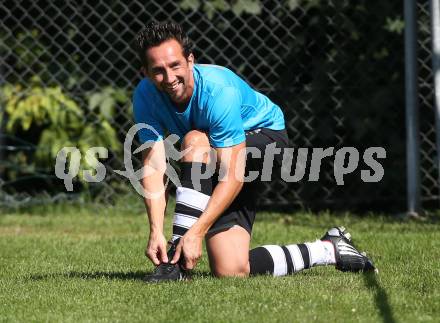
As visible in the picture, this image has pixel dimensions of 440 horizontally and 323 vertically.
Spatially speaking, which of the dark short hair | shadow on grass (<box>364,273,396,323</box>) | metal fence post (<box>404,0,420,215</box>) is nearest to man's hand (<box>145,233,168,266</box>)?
the dark short hair

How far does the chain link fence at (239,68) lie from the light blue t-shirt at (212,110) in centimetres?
236

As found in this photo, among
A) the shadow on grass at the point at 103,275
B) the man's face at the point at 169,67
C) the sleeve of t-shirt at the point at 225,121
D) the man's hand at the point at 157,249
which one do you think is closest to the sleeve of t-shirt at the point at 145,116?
the man's face at the point at 169,67

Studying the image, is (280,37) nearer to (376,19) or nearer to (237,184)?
(376,19)

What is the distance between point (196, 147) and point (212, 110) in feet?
0.54

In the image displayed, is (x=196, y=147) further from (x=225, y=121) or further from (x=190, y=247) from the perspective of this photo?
(x=190, y=247)

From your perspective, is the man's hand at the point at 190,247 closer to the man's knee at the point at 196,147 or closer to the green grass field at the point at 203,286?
the green grass field at the point at 203,286

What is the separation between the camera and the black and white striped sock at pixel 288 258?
4.50 metres

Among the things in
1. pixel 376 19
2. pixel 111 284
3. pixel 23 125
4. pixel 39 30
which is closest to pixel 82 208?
pixel 23 125

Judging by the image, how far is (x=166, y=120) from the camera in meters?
4.46

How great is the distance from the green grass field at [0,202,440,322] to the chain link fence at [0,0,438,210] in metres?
0.96

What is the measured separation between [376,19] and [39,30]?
2309mm

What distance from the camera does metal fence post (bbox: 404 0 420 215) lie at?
6602 millimetres

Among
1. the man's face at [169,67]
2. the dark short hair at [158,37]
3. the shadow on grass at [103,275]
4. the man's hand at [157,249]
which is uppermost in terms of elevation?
the dark short hair at [158,37]

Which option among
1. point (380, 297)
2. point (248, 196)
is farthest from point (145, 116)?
point (380, 297)
